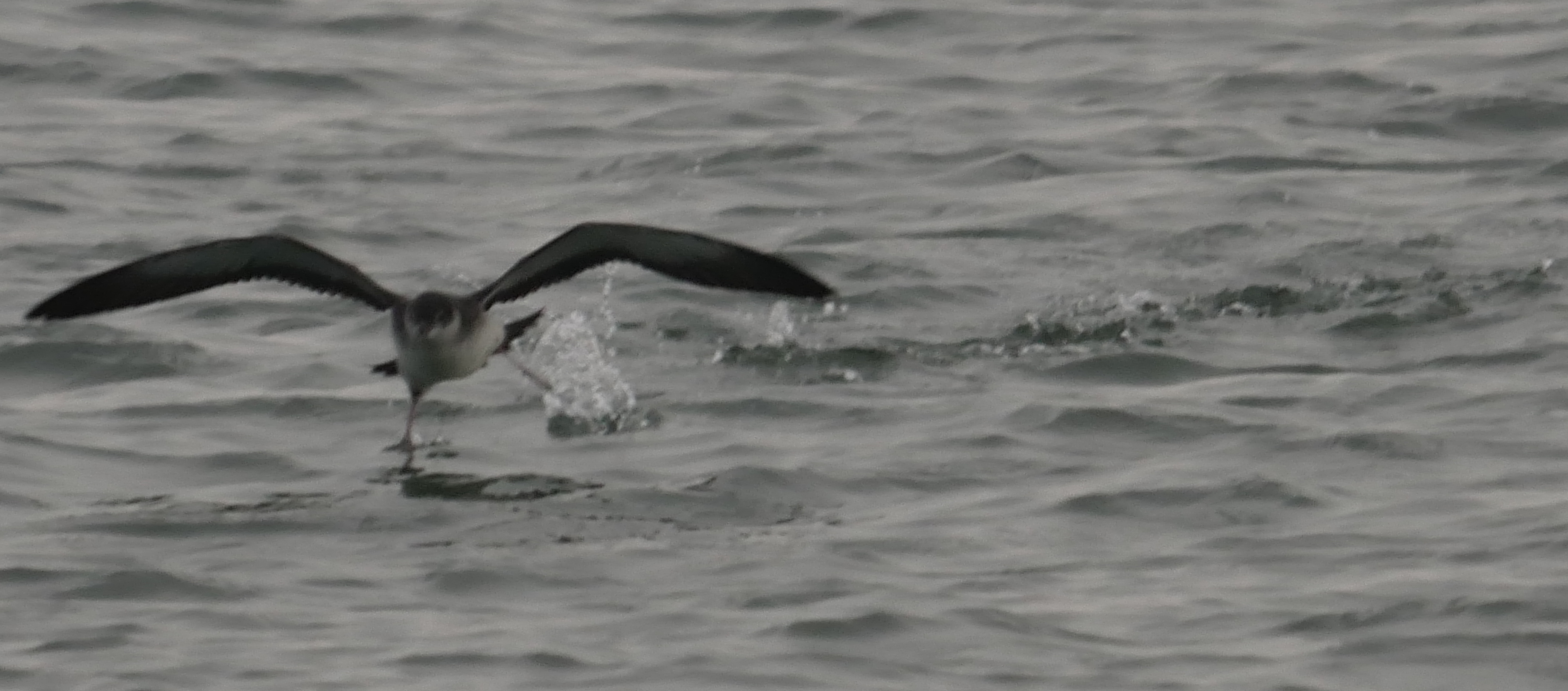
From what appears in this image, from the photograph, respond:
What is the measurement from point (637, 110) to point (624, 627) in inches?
338

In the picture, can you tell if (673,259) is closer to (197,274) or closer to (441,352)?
(441,352)

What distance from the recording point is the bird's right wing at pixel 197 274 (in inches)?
429

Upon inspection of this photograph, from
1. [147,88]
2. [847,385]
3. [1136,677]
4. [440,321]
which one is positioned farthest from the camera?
[147,88]

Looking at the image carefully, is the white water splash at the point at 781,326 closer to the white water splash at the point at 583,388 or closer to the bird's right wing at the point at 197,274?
the white water splash at the point at 583,388

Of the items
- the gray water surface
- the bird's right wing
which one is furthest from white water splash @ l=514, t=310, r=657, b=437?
the bird's right wing

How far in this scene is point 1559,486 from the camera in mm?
9820

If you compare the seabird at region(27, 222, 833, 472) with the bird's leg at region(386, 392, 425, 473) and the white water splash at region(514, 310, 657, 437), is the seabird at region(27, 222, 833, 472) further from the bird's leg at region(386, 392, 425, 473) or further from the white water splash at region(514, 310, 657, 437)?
the white water splash at region(514, 310, 657, 437)

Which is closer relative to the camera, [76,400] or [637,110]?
[76,400]

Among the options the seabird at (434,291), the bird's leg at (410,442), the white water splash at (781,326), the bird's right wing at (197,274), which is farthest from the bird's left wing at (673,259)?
the white water splash at (781,326)

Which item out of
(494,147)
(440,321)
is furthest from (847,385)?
(494,147)

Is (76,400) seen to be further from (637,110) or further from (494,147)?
(637,110)

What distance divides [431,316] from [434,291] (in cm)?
59

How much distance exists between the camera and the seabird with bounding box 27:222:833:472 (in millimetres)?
10641

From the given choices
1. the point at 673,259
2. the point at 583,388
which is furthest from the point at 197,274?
the point at 673,259
